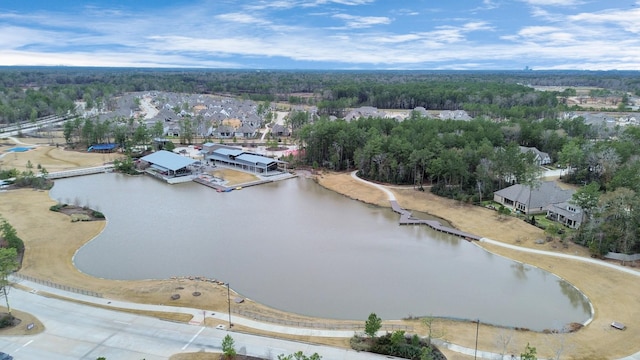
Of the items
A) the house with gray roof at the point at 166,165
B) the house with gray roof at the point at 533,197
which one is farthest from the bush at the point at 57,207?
the house with gray roof at the point at 533,197

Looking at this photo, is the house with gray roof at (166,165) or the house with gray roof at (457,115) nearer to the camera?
the house with gray roof at (166,165)

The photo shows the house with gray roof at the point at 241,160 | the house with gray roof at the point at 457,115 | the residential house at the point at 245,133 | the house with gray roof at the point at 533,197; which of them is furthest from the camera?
the house with gray roof at the point at 457,115

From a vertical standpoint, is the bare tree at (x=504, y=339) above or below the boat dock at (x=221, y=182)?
below

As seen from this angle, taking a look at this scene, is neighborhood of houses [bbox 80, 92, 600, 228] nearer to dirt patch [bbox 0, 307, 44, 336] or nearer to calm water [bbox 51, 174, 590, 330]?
calm water [bbox 51, 174, 590, 330]

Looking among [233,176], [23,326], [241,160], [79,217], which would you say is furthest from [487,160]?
[23,326]

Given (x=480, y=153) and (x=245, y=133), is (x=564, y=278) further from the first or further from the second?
(x=245, y=133)

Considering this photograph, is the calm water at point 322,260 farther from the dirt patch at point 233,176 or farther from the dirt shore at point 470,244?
the dirt patch at point 233,176

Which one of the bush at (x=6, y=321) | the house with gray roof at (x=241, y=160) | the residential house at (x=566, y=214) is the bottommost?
the bush at (x=6, y=321)

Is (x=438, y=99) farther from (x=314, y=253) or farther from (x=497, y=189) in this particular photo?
(x=314, y=253)
